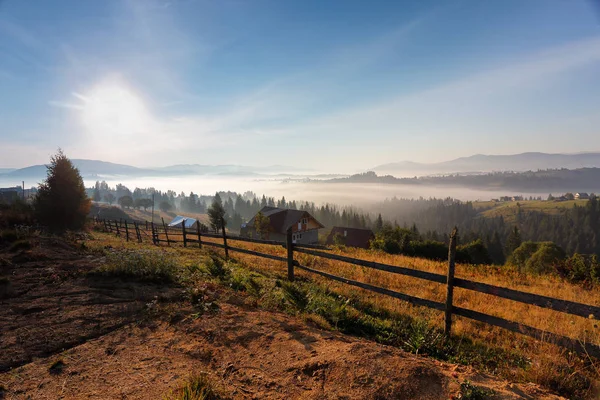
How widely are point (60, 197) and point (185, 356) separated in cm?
3106

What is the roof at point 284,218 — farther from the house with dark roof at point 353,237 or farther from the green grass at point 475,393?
the green grass at point 475,393

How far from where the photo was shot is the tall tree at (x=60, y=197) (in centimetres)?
2580

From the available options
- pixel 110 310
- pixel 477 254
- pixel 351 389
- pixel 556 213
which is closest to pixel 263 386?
pixel 351 389

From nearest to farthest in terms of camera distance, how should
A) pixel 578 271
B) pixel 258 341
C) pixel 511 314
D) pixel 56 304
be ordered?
pixel 258 341 → pixel 56 304 → pixel 511 314 → pixel 578 271

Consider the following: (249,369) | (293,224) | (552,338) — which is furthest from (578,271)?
(293,224)

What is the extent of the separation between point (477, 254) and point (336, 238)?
2361 centimetres

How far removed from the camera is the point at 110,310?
601cm

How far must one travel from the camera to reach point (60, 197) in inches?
1035

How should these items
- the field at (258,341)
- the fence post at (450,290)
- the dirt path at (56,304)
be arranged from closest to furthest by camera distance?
the field at (258,341), the dirt path at (56,304), the fence post at (450,290)

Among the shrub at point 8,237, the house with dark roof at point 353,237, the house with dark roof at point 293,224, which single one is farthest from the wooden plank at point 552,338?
the house with dark roof at point 353,237

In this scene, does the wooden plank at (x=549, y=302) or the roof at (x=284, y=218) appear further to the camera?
the roof at (x=284, y=218)

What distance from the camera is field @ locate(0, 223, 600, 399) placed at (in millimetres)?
3572

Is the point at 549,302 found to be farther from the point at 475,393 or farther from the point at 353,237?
the point at 353,237

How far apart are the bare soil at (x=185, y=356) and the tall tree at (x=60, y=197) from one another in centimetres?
2546
